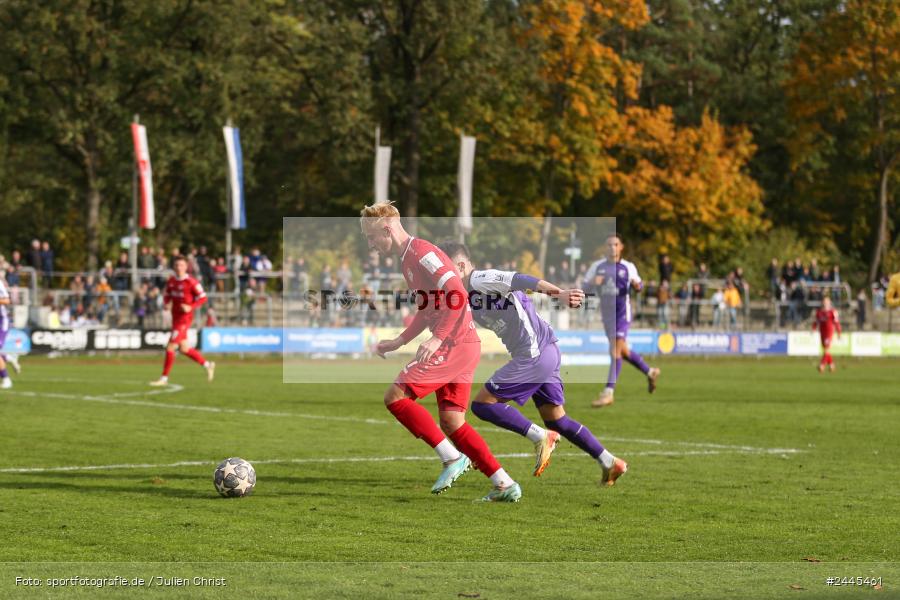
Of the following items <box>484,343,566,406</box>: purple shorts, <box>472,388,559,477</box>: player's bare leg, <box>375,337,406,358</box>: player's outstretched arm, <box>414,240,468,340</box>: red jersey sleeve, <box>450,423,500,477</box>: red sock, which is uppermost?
<box>414,240,468,340</box>: red jersey sleeve

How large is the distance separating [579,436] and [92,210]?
4428cm

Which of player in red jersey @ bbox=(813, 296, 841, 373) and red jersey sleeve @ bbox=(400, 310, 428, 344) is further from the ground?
red jersey sleeve @ bbox=(400, 310, 428, 344)

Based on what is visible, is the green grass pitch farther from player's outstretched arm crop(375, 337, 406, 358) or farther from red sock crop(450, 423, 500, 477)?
player's outstretched arm crop(375, 337, 406, 358)

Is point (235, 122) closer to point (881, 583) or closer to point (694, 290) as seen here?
point (694, 290)

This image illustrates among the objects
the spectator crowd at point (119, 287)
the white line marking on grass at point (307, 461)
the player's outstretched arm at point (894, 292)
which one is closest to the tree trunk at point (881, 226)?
the spectator crowd at point (119, 287)

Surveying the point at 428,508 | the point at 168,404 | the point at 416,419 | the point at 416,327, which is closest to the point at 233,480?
the point at 416,419

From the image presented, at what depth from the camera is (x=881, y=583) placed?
24.3ft

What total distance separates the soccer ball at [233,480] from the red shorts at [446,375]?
4.72 ft

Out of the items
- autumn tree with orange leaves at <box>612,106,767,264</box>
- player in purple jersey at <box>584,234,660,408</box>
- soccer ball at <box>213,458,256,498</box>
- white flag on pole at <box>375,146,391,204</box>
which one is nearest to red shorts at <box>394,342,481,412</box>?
soccer ball at <box>213,458,256,498</box>

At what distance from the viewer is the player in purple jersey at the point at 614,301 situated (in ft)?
68.3

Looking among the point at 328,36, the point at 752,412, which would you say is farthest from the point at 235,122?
the point at 752,412

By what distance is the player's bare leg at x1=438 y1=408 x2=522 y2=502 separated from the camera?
1087 centimetres

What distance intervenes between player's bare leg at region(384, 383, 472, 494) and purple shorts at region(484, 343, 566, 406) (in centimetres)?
69

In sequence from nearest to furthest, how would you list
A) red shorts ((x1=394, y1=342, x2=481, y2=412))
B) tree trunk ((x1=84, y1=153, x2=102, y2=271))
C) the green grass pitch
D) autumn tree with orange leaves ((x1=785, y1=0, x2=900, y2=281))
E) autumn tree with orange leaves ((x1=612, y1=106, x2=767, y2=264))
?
the green grass pitch
red shorts ((x1=394, y1=342, x2=481, y2=412))
tree trunk ((x1=84, y1=153, x2=102, y2=271))
autumn tree with orange leaves ((x1=785, y1=0, x2=900, y2=281))
autumn tree with orange leaves ((x1=612, y1=106, x2=767, y2=264))
